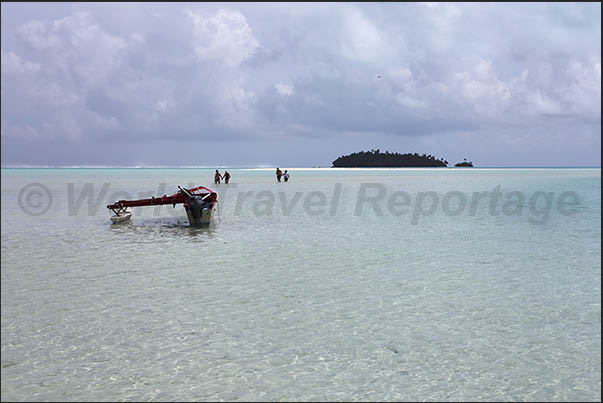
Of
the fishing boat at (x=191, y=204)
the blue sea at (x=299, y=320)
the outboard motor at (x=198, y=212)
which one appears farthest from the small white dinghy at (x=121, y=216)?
the blue sea at (x=299, y=320)

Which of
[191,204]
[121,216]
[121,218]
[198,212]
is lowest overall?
[121,218]

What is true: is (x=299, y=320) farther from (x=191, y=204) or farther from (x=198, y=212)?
(x=191, y=204)

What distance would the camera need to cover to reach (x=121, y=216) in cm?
3175

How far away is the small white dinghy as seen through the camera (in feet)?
103

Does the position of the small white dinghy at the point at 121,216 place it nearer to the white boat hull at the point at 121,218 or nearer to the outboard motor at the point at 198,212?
the white boat hull at the point at 121,218

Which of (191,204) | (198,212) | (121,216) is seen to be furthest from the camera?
(121,216)

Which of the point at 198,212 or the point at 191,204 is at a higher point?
the point at 191,204

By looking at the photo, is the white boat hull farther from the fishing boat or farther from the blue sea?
the blue sea

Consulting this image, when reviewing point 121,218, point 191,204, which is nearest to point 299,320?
point 191,204

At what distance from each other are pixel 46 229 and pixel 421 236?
21.5 m

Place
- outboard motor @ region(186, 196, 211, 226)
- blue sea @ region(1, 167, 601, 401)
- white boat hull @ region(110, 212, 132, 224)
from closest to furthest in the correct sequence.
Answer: blue sea @ region(1, 167, 601, 401)
outboard motor @ region(186, 196, 211, 226)
white boat hull @ region(110, 212, 132, 224)

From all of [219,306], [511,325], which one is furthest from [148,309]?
[511,325]

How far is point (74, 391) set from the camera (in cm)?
798

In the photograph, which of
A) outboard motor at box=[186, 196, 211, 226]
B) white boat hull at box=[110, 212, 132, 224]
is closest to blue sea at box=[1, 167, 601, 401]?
outboard motor at box=[186, 196, 211, 226]
